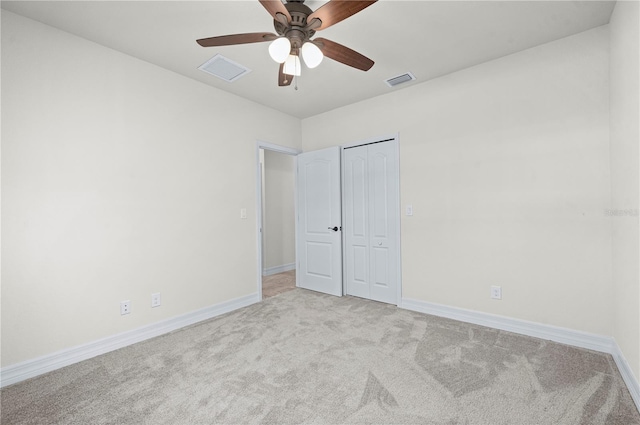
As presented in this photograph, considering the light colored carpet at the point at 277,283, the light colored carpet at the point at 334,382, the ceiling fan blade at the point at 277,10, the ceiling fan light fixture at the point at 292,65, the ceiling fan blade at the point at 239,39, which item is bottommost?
the light colored carpet at the point at 334,382

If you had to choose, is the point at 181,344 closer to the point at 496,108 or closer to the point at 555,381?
the point at 555,381

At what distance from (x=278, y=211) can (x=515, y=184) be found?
4.00 m

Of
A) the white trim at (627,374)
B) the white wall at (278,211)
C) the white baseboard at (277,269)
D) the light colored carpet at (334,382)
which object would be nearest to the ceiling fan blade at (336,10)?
the light colored carpet at (334,382)

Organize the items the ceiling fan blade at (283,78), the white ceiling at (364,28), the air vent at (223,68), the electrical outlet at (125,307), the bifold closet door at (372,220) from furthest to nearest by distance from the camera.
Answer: the bifold closet door at (372,220), the air vent at (223,68), the electrical outlet at (125,307), the ceiling fan blade at (283,78), the white ceiling at (364,28)

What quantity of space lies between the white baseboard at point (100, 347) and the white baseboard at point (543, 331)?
234 centimetres

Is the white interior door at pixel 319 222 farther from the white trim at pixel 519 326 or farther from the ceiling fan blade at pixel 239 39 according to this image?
the ceiling fan blade at pixel 239 39

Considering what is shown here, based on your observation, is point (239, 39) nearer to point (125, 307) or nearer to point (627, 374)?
point (125, 307)

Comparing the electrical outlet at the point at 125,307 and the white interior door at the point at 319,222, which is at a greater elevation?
the white interior door at the point at 319,222

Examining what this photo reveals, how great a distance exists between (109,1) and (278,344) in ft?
9.47

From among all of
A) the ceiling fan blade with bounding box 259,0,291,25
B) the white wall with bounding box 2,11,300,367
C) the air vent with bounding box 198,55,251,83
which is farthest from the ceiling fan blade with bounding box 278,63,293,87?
the white wall with bounding box 2,11,300,367

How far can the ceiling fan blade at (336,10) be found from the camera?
4.81ft

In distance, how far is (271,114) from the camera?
3992 mm

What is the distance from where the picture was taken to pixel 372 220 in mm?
3707

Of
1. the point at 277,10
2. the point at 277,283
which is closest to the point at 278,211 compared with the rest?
the point at 277,283
